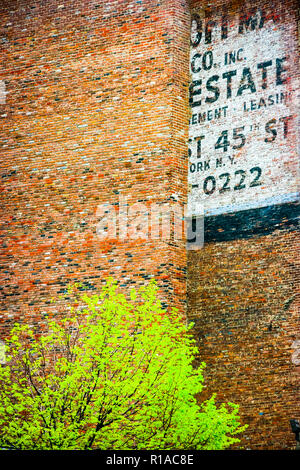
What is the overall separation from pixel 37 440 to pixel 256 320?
5.05m

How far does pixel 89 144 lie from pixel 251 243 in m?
4.61

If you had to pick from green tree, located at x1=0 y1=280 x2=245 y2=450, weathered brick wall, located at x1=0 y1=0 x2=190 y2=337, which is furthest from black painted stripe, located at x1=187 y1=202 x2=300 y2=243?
green tree, located at x1=0 y1=280 x2=245 y2=450

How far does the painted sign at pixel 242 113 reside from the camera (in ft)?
51.5

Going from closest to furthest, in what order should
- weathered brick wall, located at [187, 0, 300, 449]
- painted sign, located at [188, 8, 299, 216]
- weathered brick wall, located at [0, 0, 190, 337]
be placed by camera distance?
weathered brick wall, located at [187, 0, 300, 449]
painted sign, located at [188, 8, 299, 216]
weathered brick wall, located at [0, 0, 190, 337]

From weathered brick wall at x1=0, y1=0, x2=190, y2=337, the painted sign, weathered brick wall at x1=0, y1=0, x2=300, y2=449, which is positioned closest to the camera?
weathered brick wall at x1=0, y1=0, x2=300, y2=449

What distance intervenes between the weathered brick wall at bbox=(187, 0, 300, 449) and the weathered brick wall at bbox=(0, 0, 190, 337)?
66 centimetres

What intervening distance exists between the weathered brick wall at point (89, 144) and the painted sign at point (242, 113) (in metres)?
0.38

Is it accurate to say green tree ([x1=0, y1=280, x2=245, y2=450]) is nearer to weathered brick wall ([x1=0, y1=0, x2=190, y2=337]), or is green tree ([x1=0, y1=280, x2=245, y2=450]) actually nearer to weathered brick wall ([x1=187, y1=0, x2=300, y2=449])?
weathered brick wall ([x1=187, y1=0, x2=300, y2=449])

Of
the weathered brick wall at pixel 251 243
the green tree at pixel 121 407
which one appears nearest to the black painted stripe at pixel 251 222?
the weathered brick wall at pixel 251 243

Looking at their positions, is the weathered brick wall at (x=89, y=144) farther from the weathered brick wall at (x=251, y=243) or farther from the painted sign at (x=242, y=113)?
the weathered brick wall at (x=251, y=243)

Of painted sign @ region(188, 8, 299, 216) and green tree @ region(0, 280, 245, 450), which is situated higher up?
painted sign @ region(188, 8, 299, 216)

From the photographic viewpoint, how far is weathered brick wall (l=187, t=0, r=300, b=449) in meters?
14.7
